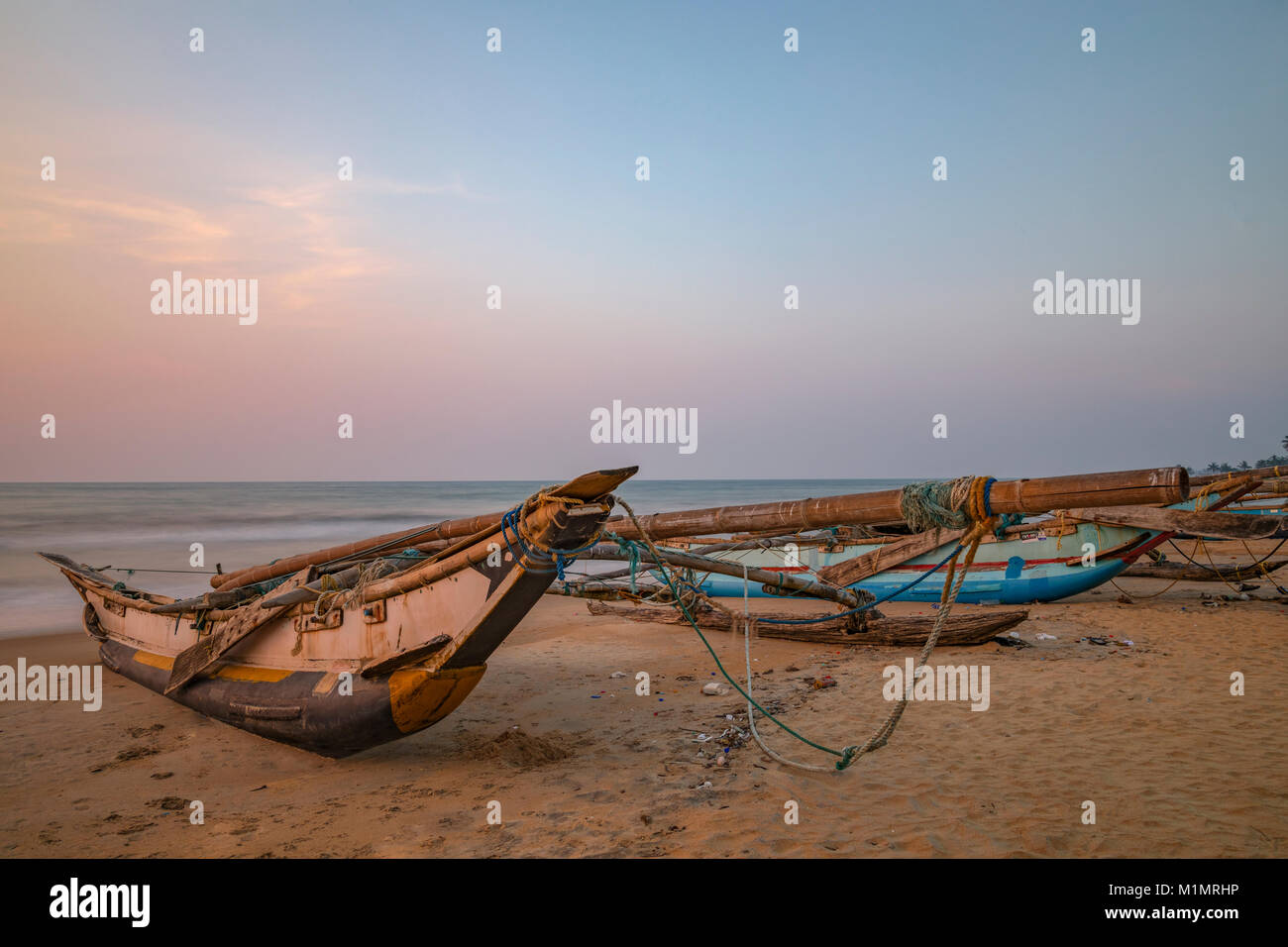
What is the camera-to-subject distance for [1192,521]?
35.1 ft

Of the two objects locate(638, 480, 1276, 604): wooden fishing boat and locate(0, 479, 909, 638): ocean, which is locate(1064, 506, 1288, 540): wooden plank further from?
locate(0, 479, 909, 638): ocean

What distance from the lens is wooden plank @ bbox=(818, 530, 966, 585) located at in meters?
12.5

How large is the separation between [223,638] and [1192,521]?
13.3m

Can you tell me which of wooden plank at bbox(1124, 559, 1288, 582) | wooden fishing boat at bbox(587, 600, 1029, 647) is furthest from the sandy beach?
wooden plank at bbox(1124, 559, 1288, 582)

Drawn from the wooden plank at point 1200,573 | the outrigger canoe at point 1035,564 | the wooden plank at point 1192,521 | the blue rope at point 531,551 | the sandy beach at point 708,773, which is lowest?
the sandy beach at point 708,773

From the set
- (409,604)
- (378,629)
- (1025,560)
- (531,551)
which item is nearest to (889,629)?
(1025,560)

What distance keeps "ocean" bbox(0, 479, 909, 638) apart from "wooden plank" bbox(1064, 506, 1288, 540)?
15.5 m

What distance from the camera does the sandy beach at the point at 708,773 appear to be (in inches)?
173

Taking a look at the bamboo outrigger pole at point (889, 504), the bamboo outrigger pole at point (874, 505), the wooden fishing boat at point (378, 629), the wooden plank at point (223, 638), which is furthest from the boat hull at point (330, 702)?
the bamboo outrigger pole at point (889, 504)

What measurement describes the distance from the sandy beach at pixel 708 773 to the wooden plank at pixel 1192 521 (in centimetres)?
171

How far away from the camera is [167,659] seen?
27.7 ft

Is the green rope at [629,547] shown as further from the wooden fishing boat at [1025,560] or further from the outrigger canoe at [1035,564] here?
the outrigger canoe at [1035,564]

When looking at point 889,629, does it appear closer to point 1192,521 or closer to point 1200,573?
point 1192,521

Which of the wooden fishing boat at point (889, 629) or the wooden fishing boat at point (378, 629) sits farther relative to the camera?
the wooden fishing boat at point (889, 629)
